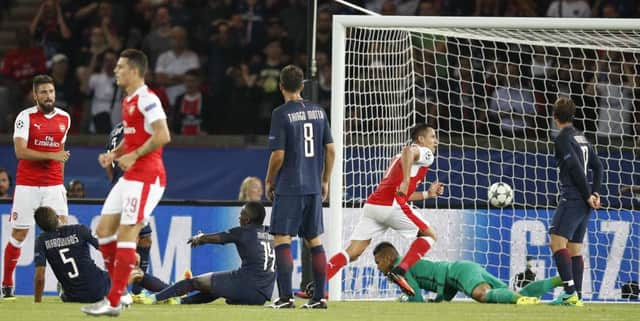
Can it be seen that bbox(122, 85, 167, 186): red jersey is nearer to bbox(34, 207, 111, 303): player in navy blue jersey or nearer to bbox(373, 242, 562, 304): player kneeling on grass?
bbox(34, 207, 111, 303): player in navy blue jersey

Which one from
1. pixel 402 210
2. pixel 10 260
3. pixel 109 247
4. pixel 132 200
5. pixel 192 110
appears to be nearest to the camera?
pixel 132 200

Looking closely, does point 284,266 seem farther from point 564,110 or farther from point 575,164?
point 564,110

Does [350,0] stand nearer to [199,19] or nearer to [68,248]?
[199,19]

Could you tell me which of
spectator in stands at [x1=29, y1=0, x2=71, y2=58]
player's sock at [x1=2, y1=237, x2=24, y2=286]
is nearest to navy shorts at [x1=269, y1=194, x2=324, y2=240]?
player's sock at [x1=2, y1=237, x2=24, y2=286]

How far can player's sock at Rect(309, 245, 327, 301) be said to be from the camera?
10.4 m

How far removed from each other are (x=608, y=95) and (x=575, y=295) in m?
4.26

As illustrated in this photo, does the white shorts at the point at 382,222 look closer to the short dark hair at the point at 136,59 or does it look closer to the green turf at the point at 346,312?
the green turf at the point at 346,312

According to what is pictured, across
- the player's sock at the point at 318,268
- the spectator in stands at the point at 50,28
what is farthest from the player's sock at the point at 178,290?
the spectator in stands at the point at 50,28

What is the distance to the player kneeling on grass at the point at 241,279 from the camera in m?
11.2

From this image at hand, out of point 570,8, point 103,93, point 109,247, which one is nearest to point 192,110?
point 103,93

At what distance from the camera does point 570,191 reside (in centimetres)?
1162

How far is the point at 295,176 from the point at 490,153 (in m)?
5.01

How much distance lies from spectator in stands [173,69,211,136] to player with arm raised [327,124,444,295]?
17.8ft

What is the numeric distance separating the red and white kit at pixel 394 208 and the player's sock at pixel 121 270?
3.92m
